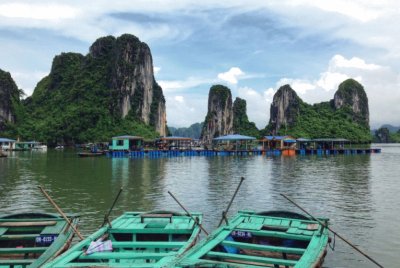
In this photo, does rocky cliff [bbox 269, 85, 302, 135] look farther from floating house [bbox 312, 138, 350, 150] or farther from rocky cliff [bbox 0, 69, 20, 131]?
rocky cliff [bbox 0, 69, 20, 131]

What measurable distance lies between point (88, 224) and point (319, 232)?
8555mm

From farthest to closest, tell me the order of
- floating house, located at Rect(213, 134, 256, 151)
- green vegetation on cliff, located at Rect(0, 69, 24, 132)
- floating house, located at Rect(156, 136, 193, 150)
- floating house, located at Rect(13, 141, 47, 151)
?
green vegetation on cliff, located at Rect(0, 69, 24, 132)
floating house, located at Rect(13, 141, 47, 151)
floating house, located at Rect(156, 136, 193, 150)
floating house, located at Rect(213, 134, 256, 151)

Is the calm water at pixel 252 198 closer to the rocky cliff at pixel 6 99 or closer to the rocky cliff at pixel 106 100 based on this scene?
the rocky cliff at pixel 106 100

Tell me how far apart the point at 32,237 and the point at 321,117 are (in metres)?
117

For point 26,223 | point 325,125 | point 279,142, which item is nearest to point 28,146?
point 279,142

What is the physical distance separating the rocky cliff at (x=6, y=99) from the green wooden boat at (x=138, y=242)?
333 feet

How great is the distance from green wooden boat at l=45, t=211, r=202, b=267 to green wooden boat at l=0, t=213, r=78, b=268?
633mm

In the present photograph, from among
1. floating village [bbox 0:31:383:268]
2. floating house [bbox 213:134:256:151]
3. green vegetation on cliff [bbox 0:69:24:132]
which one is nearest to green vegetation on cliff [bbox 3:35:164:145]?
floating village [bbox 0:31:383:268]

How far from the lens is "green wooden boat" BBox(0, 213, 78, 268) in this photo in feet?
24.6

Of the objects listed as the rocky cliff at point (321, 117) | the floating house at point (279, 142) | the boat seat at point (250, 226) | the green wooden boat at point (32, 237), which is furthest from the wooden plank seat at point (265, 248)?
the rocky cliff at point (321, 117)

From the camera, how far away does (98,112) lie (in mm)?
97938

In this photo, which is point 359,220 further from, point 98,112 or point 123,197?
point 98,112

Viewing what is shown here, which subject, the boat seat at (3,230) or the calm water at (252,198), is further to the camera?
the calm water at (252,198)

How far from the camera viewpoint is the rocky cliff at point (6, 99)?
99438 millimetres
